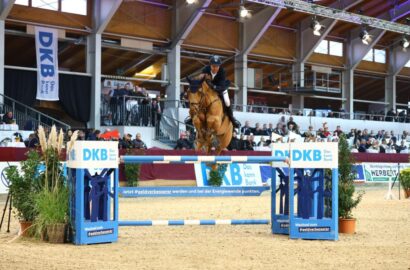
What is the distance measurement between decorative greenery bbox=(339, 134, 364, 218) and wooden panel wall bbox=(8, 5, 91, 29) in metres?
18.4

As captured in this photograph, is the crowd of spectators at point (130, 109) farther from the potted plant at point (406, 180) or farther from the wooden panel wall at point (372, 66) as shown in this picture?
the wooden panel wall at point (372, 66)

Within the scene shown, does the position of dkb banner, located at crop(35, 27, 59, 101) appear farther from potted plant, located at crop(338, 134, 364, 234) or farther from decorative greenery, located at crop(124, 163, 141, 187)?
potted plant, located at crop(338, 134, 364, 234)

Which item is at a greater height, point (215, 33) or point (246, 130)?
point (215, 33)

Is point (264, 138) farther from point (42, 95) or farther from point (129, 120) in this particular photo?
point (42, 95)

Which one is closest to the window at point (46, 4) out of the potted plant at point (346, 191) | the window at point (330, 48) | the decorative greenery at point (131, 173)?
the decorative greenery at point (131, 173)

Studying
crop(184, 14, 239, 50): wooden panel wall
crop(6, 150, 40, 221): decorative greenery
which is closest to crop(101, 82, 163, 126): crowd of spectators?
crop(184, 14, 239, 50): wooden panel wall

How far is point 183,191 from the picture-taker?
32.8 ft

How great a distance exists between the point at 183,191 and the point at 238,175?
1254 centimetres

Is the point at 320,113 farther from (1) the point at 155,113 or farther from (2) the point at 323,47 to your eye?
(1) the point at 155,113

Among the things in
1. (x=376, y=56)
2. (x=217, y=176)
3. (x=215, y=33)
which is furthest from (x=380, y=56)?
(x=217, y=176)

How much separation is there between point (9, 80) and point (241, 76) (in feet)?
43.6

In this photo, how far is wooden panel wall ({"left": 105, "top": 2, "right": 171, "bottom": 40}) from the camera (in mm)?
29562

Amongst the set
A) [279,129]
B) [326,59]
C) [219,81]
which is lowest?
[279,129]

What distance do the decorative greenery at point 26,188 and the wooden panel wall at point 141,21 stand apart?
786 inches
